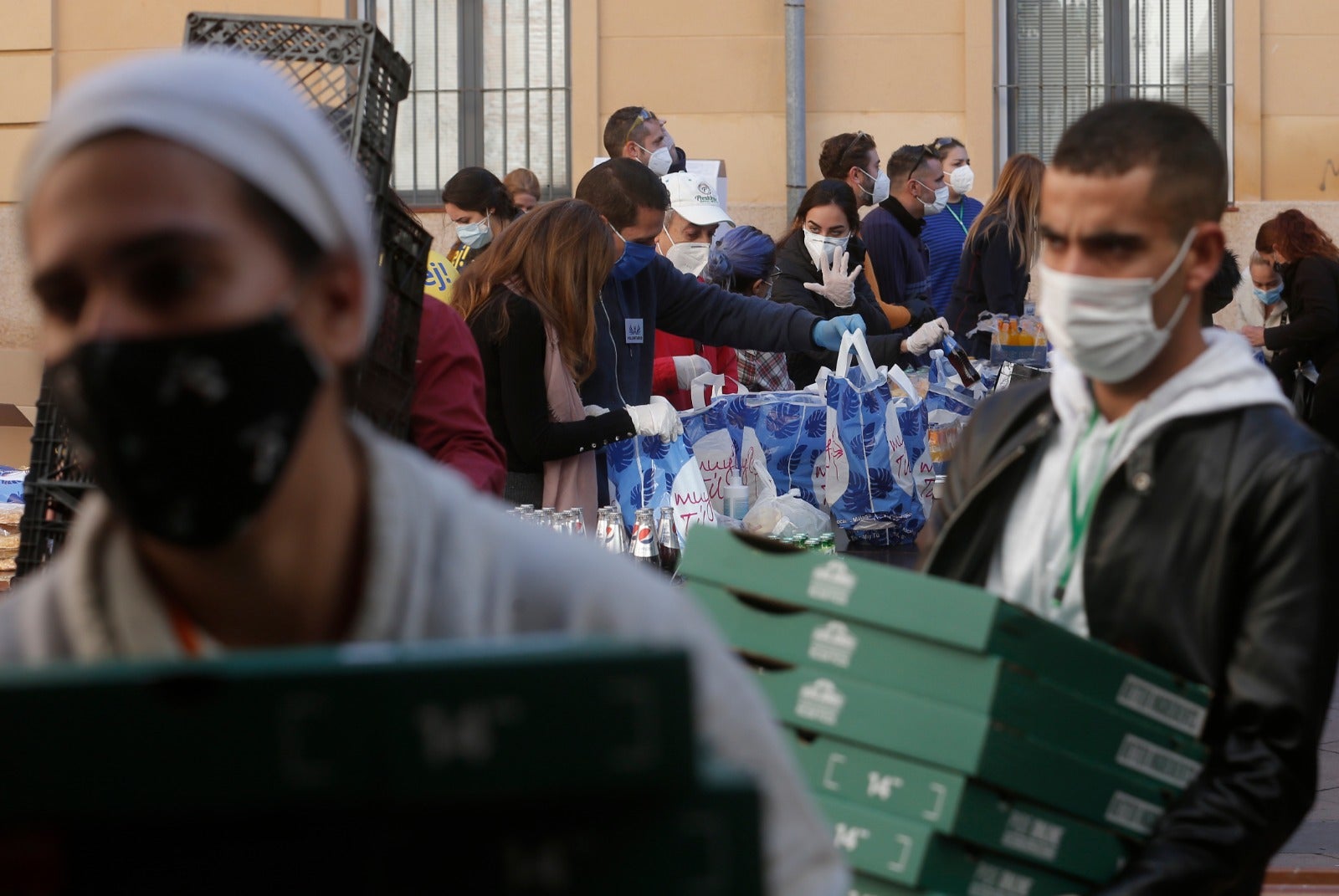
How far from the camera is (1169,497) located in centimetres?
269

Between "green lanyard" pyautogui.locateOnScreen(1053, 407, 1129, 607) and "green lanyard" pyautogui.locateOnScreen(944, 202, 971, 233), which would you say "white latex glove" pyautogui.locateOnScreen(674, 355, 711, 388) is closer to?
"green lanyard" pyautogui.locateOnScreen(944, 202, 971, 233)

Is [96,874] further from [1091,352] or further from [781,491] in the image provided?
[781,491]

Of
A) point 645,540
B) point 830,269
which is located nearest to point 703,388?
point 830,269

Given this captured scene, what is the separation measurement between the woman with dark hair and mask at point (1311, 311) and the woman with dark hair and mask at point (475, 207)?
5786mm

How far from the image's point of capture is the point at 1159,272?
284 cm

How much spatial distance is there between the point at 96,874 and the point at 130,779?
6 cm

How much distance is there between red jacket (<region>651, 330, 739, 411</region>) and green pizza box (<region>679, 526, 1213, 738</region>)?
5.03m

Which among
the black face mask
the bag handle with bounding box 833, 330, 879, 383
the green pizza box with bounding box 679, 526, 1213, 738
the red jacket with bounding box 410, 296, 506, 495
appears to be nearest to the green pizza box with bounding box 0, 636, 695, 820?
the black face mask

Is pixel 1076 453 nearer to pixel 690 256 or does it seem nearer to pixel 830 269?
pixel 830 269

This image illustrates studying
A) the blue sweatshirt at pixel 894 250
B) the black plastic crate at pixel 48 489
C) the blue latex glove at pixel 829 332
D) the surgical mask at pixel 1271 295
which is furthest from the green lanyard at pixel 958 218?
the black plastic crate at pixel 48 489

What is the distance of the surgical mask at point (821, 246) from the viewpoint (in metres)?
9.43

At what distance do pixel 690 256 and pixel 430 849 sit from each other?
8.71 meters

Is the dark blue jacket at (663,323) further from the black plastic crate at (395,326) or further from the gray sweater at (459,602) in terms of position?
the gray sweater at (459,602)

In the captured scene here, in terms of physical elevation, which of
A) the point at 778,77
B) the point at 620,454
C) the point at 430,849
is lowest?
the point at 620,454
